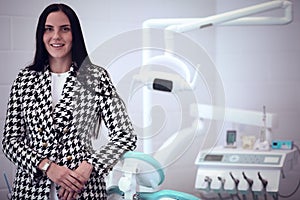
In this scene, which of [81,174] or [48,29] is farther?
[48,29]

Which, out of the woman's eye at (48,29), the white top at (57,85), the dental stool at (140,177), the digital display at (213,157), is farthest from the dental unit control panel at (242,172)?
the woman's eye at (48,29)

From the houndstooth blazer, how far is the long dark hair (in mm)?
36

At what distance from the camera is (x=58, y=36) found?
2035 millimetres

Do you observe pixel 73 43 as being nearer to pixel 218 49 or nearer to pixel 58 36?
pixel 58 36

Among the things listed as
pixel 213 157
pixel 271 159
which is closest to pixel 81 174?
pixel 213 157

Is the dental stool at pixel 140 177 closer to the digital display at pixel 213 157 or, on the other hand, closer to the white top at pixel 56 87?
the white top at pixel 56 87

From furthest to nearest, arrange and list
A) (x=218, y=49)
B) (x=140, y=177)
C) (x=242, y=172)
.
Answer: (x=218, y=49)
(x=242, y=172)
(x=140, y=177)

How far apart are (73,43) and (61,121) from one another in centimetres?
29

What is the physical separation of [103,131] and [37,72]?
316 mm

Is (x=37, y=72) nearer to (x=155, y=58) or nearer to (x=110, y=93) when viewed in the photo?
(x=110, y=93)

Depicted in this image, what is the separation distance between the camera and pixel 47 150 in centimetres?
A: 199

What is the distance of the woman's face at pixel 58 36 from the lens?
2041 mm

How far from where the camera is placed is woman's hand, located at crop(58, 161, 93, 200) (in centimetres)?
196

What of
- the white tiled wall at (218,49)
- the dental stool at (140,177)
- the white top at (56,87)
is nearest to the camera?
the dental stool at (140,177)
